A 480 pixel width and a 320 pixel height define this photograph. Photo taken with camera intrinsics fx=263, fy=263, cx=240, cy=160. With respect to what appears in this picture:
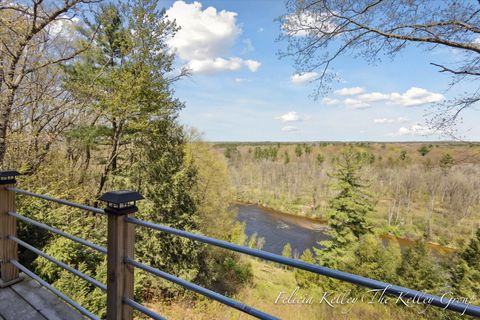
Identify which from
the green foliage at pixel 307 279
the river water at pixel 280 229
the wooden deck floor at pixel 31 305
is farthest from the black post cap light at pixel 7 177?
the river water at pixel 280 229

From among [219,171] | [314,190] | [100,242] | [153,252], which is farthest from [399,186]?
[100,242]

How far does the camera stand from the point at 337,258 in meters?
14.4

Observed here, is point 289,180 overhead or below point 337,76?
below

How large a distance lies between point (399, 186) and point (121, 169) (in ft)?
133

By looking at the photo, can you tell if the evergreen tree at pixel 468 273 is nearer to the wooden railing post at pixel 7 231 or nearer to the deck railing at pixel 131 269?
the deck railing at pixel 131 269

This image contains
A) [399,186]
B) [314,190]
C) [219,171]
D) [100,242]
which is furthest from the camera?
[314,190]

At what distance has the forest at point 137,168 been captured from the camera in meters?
5.11

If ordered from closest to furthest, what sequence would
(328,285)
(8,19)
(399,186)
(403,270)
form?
1. (8,19)
2. (403,270)
3. (328,285)
4. (399,186)

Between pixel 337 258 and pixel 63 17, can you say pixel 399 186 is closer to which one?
pixel 337 258

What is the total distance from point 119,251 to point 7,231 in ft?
5.47

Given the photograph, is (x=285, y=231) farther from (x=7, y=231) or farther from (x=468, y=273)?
(x=7, y=231)

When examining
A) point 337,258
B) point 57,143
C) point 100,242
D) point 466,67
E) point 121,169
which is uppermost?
point 466,67

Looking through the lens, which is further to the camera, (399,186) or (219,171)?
(399,186)

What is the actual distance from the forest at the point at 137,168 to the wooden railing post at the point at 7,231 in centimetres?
104
